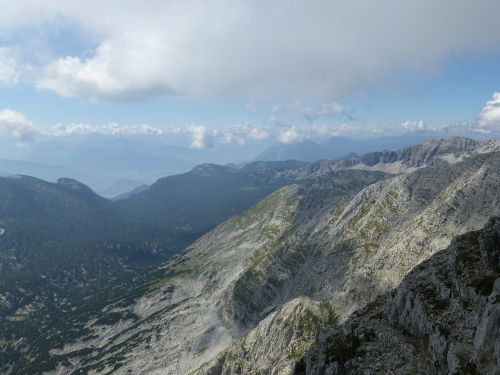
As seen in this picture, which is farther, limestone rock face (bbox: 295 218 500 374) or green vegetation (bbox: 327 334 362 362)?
Answer: green vegetation (bbox: 327 334 362 362)

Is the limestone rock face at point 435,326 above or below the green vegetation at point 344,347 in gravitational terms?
above

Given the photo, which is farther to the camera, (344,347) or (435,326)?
(344,347)

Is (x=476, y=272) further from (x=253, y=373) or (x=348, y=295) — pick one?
(x=348, y=295)

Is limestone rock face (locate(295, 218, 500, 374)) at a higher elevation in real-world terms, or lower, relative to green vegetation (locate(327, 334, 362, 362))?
higher

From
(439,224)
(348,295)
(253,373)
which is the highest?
(439,224)

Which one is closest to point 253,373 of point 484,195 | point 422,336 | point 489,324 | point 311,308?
point 311,308

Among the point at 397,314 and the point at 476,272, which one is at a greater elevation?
the point at 476,272

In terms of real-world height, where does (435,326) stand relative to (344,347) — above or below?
above

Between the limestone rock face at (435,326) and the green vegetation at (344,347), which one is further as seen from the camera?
the green vegetation at (344,347)
